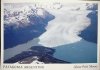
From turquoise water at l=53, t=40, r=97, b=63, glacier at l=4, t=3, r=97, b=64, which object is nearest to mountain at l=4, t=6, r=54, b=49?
glacier at l=4, t=3, r=97, b=64

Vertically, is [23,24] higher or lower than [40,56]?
higher

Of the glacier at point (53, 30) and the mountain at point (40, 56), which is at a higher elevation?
the glacier at point (53, 30)

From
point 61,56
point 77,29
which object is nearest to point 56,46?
point 61,56

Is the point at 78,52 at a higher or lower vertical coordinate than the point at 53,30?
lower

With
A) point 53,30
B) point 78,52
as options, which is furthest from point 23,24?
point 78,52

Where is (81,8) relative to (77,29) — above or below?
above

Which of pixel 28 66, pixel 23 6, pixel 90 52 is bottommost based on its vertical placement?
pixel 28 66

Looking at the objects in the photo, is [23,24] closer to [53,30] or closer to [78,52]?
[53,30]

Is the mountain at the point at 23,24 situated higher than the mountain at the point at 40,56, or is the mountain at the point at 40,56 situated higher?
the mountain at the point at 23,24

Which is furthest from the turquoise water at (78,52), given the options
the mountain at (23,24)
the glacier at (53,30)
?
the mountain at (23,24)

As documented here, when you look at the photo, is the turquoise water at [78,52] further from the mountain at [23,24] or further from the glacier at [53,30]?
the mountain at [23,24]

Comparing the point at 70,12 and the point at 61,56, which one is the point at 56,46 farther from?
the point at 70,12
